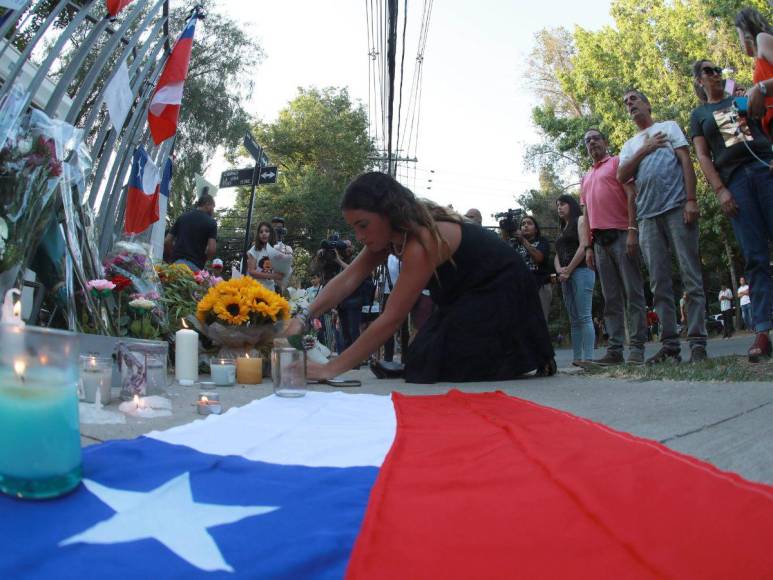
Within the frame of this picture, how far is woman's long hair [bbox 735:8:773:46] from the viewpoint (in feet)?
11.9

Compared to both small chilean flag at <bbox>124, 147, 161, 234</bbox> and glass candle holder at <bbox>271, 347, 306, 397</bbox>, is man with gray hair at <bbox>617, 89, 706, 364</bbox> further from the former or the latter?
small chilean flag at <bbox>124, 147, 161, 234</bbox>

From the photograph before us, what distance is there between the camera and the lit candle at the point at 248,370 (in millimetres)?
3447

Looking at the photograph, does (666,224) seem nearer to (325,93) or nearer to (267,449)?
(267,449)

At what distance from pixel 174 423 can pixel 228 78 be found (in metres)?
20.4

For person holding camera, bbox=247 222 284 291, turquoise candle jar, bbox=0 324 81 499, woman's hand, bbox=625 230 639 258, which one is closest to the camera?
turquoise candle jar, bbox=0 324 81 499

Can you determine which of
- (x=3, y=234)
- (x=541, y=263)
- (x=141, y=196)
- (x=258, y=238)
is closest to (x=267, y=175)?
(x=258, y=238)

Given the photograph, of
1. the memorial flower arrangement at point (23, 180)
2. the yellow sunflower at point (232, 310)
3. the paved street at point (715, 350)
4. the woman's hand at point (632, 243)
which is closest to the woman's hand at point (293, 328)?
the yellow sunflower at point (232, 310)

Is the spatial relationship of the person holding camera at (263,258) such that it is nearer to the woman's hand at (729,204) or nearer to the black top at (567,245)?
the black top at (567,245)

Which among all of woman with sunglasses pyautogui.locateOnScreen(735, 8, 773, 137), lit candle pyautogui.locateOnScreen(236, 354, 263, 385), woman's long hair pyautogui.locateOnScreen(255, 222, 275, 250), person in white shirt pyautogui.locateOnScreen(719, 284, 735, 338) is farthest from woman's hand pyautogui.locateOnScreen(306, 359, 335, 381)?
person in white shirt pyautogui.locateOnScreen(719, 284, 735, 338)

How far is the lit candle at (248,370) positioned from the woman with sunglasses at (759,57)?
2.97 m

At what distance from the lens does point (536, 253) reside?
18.1ft

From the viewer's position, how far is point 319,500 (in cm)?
119

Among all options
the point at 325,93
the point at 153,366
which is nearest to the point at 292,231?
the point at 325,93

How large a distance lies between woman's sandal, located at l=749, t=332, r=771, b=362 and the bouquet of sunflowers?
2.57 m
